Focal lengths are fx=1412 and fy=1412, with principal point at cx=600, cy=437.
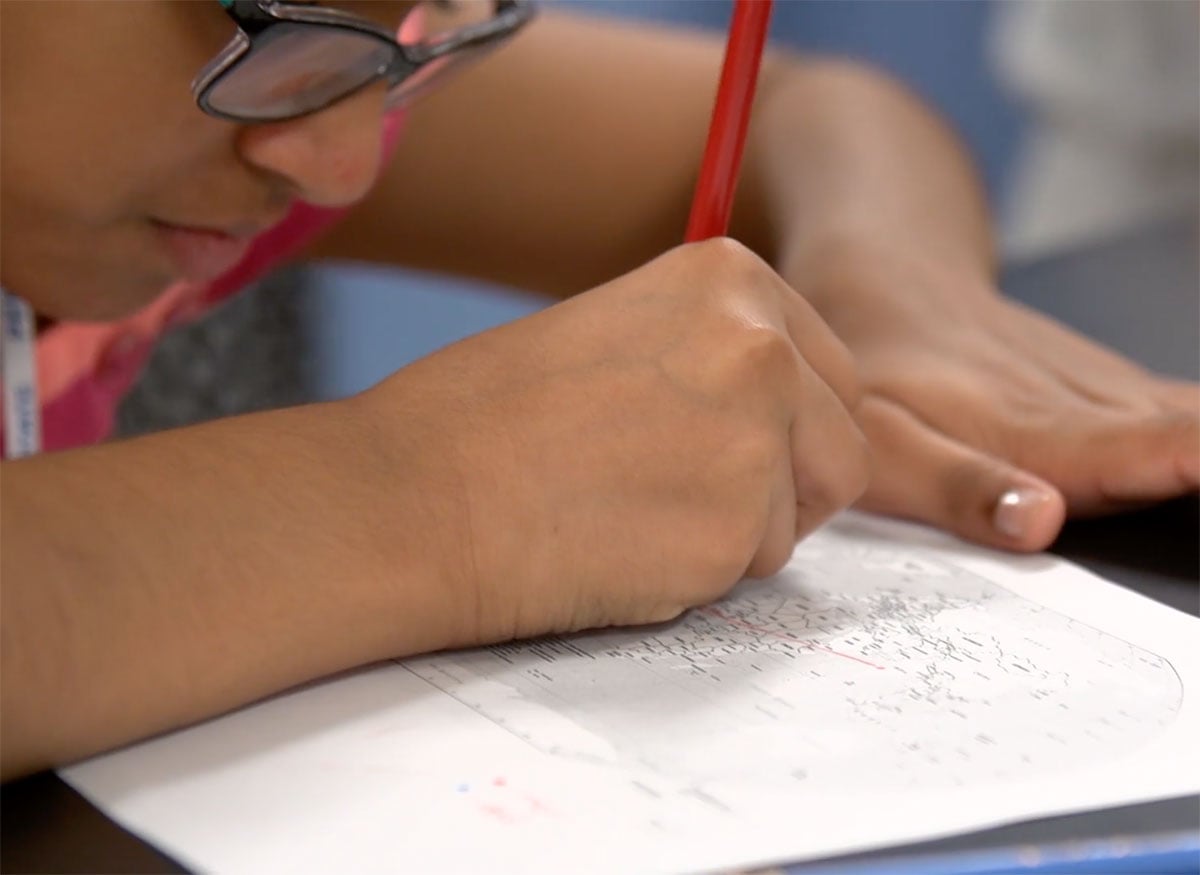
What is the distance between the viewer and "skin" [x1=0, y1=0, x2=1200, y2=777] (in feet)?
1.31

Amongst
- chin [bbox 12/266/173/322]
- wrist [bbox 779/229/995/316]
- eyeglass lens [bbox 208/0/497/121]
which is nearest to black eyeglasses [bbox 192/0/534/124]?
eyeglass lens [bbox 208/0/497/121]

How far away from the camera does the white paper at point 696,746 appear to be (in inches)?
13.6

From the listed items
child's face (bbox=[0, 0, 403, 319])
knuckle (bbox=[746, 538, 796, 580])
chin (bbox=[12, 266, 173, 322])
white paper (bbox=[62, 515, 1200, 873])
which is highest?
child's face (bbox=[0, 0, 403, 319])

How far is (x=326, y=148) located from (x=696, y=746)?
33 cm

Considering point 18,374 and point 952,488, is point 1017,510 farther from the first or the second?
point 18,374

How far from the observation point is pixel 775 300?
509 millimetres

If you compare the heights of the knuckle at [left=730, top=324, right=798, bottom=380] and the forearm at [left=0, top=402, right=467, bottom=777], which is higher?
the knuckle at [left=730, top=324, right=798, bottom=380]

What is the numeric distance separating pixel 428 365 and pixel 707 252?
0.11 metres

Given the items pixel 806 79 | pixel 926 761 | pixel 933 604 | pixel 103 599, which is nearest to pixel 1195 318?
pixel 806 79

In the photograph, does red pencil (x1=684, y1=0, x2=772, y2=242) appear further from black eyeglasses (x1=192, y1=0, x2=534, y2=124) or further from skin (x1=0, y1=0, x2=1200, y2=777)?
black eyeglasses (x1=192, y1=0, x2=534, y2=124)

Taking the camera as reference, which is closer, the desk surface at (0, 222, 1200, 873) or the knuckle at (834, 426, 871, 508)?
the desk surface at (0, 222, 1200, 873)

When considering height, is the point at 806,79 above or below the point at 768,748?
above

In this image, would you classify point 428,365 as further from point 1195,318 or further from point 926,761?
point 1195,318

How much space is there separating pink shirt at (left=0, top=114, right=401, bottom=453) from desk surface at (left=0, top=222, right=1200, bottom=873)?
0.44 metres
